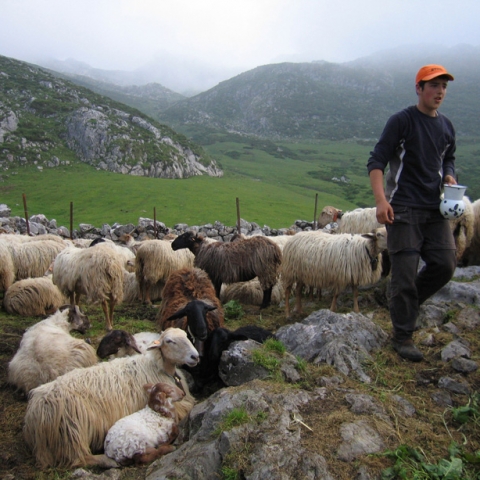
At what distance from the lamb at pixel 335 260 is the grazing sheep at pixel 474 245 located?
3.09 meters

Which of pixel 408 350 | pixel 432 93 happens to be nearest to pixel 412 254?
pixel 408 350

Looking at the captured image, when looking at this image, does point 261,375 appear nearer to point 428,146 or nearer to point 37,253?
point 428,146

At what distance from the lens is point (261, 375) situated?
396cm

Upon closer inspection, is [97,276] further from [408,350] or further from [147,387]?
[408,350]

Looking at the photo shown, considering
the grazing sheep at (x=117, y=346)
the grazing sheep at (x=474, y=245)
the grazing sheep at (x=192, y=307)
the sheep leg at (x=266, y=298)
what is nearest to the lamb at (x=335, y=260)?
the sheep leg at (x=266, y=298)

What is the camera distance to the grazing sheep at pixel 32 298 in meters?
8.20

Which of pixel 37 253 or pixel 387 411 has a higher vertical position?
pixel 387 411

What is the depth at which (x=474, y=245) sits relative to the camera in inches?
345

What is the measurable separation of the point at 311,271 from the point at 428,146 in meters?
3.66

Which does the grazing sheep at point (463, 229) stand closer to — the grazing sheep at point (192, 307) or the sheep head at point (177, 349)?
the grazing sheep at point (192, 307)

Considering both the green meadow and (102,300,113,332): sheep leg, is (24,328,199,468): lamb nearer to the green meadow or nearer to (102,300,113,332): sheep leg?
(102,300,113,332): sheep leg

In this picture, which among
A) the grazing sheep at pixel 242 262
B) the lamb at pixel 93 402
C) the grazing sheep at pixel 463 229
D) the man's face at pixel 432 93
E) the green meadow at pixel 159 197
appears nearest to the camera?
the lamb at pixel 93 402

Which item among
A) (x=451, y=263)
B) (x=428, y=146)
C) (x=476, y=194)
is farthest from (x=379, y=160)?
(x=476, y=194)

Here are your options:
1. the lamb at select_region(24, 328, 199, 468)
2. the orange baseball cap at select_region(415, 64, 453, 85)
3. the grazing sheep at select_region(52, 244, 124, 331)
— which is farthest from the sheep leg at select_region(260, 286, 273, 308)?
the orange baseball cap at select_region(415, 64, 453, 85)
